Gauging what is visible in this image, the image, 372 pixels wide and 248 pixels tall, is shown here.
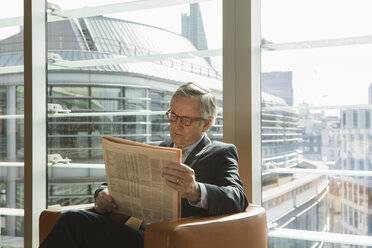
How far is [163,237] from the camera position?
155cm

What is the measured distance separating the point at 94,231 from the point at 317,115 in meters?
1.43

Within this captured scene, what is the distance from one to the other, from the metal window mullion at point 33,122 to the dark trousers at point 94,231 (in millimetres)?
1427

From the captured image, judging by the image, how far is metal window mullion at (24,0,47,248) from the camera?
3098 millimetres

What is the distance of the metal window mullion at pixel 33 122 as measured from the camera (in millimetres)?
3098

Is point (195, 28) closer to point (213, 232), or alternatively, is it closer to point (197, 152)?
point (197, 152)

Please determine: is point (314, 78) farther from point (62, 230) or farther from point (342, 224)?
point (62, 230)

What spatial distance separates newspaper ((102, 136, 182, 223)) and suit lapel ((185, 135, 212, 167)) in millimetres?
383

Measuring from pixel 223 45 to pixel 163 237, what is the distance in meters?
1.40

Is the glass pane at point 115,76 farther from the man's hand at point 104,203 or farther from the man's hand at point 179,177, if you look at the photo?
the man's hand at point 179,177

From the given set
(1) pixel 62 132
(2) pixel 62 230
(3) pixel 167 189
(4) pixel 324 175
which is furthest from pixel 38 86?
(4) pixel 324 175

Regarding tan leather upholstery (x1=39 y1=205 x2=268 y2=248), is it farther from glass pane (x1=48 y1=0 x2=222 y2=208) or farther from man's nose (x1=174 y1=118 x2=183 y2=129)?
glass pane (x1=48 y1=0 x2=222 y2=208)

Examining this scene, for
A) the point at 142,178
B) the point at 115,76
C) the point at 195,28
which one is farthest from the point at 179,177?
the point at 115,76

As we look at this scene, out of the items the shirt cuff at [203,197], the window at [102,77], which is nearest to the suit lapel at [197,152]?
the shirt cuff at [203,197]

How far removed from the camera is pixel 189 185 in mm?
1681
